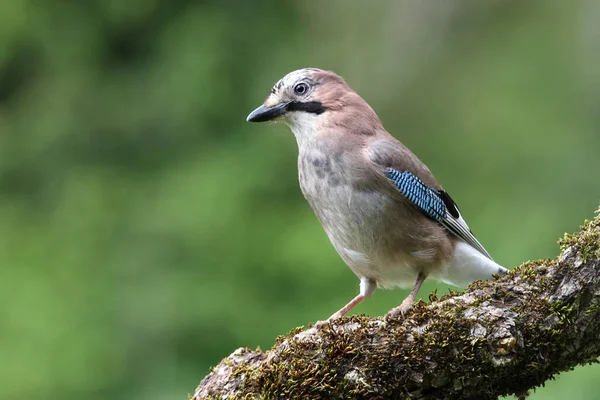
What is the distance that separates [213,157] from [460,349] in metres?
5.49

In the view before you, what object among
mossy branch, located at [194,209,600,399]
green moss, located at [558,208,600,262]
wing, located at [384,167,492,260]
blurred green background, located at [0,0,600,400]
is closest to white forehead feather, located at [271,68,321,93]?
wing, located at [384,167,492,260]

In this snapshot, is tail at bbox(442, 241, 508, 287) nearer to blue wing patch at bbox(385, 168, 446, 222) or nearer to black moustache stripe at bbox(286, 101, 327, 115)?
blue wing patch at bbox(385, 168, 446, 222)

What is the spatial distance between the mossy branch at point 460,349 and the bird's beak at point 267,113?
1.78m

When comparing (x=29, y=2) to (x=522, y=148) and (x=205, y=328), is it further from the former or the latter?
(x=522, y=148)

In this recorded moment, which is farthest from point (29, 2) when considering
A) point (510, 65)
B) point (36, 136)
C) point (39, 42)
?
point (510, 65)

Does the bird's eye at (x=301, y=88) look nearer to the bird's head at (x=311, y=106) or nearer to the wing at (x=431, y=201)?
the bird's head at (x=311, y=106)

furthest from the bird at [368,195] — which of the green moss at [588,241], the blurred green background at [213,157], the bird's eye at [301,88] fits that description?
the blurred green background at [213,157]

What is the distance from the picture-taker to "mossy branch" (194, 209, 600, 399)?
323cm

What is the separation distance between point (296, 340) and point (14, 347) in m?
4.46

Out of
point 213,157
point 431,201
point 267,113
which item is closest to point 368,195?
point 431,201

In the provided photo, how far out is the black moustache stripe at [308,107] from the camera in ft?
15.9

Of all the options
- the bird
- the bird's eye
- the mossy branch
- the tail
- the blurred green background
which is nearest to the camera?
the mossy branch

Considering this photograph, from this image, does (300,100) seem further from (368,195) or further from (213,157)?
(213,157)

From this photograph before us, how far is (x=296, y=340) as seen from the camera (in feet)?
11.2
